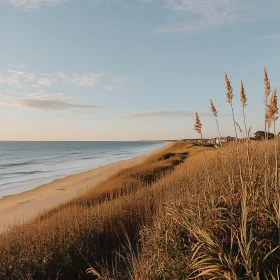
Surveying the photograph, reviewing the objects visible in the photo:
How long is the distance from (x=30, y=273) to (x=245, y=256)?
3.34 m

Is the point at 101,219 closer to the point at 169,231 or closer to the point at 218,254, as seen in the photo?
the point at 169,231

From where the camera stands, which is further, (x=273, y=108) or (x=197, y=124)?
(x=197, y=124)

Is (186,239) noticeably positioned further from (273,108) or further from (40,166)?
(40,166)

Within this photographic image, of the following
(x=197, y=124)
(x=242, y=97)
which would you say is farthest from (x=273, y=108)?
(x=197, y=124)

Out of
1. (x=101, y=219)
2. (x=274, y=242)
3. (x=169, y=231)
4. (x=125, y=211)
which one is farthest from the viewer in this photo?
(x=125, y=211)

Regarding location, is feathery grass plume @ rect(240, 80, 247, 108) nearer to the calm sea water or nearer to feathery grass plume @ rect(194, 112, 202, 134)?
feathery grass plume @ rect(194, 112, 202, 134)

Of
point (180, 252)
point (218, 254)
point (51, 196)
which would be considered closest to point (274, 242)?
point (218, 254)

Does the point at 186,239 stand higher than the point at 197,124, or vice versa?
the point at 197,124

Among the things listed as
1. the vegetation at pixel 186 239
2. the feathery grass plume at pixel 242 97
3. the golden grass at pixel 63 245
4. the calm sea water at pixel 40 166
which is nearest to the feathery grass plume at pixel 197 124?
the vegetation at pixel 186 239

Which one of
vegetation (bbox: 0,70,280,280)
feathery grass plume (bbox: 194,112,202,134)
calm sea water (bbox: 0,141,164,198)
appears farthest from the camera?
calm sea water (bbox: 0,141,164,198)

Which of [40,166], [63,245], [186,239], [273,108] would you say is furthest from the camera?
[40,166]

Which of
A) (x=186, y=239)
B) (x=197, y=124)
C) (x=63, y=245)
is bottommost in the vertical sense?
(x=63, y=245)

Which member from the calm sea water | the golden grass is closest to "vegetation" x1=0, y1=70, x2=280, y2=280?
the golden grass

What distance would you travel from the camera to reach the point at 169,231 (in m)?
3.96
